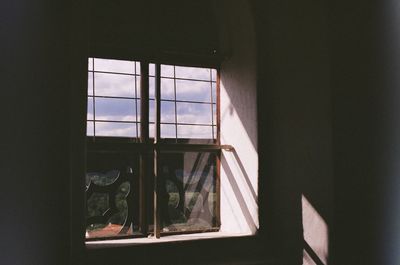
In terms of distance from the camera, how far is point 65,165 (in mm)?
2039

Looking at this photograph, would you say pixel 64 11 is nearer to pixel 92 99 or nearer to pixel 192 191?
pixel 92 99

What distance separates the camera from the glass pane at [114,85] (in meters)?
2.58

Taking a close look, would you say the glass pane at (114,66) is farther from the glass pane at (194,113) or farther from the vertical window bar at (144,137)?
the glass pane at (194,113)

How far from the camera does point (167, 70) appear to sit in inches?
110

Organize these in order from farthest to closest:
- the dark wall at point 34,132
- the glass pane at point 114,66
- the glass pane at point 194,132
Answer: the glass pane at point 194,132
the glass pane at point 114,66
the dark wall at point 34,132

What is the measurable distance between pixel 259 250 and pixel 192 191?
58 centimetres

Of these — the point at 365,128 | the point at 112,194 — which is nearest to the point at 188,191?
the point at 112,194

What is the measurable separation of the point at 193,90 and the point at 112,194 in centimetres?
91

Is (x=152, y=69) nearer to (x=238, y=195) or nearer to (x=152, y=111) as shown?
(x=152, y=111)

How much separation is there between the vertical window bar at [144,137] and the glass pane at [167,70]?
134 mm

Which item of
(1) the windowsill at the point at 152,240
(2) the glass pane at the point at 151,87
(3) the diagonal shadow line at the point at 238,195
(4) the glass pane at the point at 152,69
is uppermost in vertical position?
(4) the glass pane at the point at 152,69

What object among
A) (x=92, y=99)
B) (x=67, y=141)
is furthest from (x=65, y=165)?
(x=92, y=99)

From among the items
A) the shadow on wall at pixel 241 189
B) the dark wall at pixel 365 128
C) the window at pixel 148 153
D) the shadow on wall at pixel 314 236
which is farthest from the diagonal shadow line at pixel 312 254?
the window at pixel 148 153

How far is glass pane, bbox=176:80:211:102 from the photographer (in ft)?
9.27
